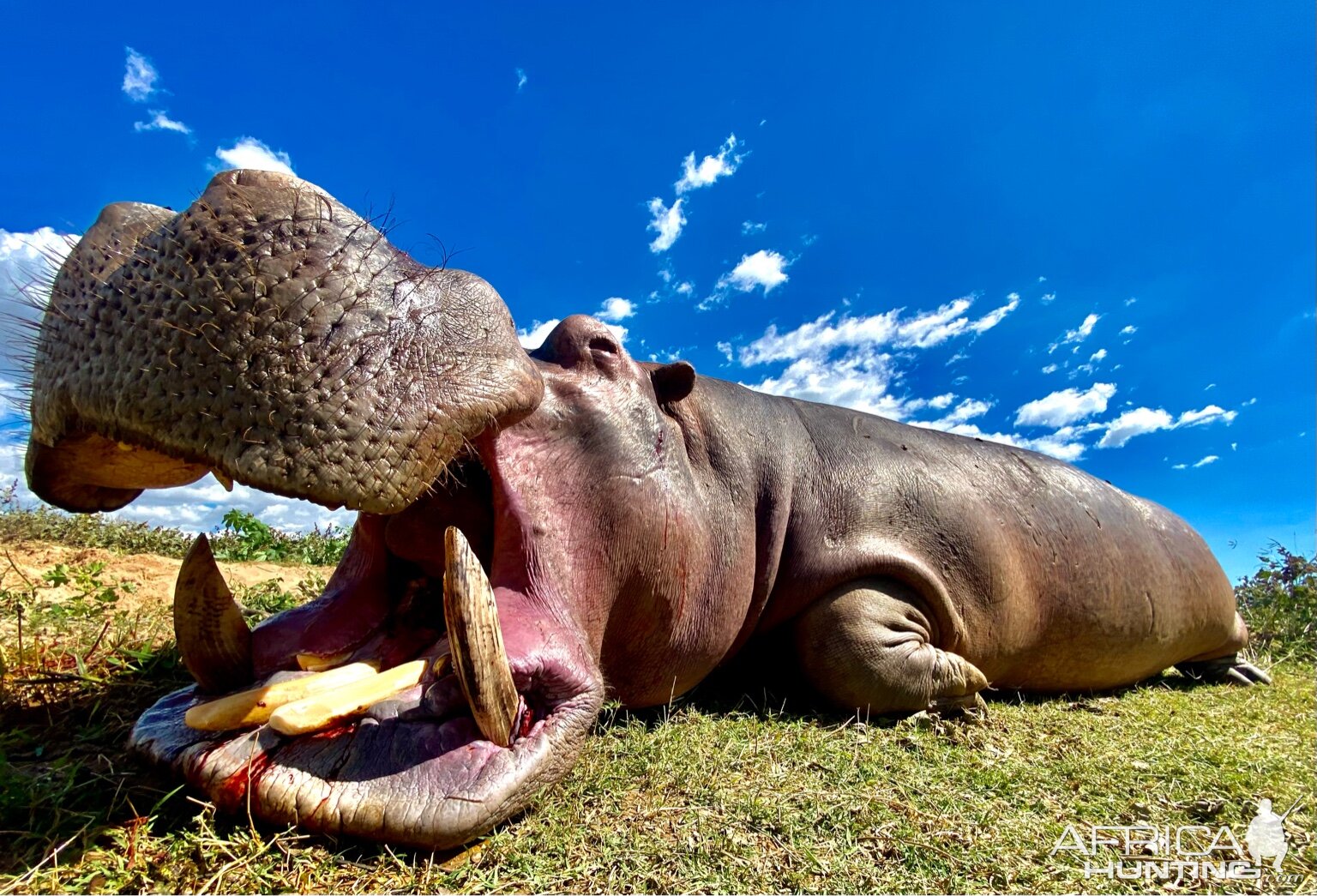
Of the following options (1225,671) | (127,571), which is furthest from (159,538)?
(1225,671)

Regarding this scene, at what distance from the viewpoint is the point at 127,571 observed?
462 centimetres

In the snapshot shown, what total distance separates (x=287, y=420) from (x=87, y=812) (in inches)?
44.5

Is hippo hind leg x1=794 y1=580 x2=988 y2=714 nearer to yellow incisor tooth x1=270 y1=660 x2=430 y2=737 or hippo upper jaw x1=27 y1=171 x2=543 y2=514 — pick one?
yellow incisor tooth x1=270 y1=660 x2=430 y2=737

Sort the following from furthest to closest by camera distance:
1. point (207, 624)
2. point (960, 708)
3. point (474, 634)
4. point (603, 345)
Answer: point (960, 708) < point (603, 345) < point (207, 624) < point (474, 634)

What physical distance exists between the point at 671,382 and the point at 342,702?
1850 mm

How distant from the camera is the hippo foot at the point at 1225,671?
551 centimetres

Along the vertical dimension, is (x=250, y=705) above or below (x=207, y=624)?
→ below

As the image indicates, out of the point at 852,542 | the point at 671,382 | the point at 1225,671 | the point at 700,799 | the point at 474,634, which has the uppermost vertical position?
the point at 671,382

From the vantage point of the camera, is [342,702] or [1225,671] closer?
[342,702]

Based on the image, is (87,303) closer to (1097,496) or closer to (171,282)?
(171,282)

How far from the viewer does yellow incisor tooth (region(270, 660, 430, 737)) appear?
187 cm

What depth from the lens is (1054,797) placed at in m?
2.64

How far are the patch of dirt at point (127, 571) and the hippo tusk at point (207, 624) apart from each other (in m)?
1.86

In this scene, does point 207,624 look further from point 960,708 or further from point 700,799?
point 960,708
